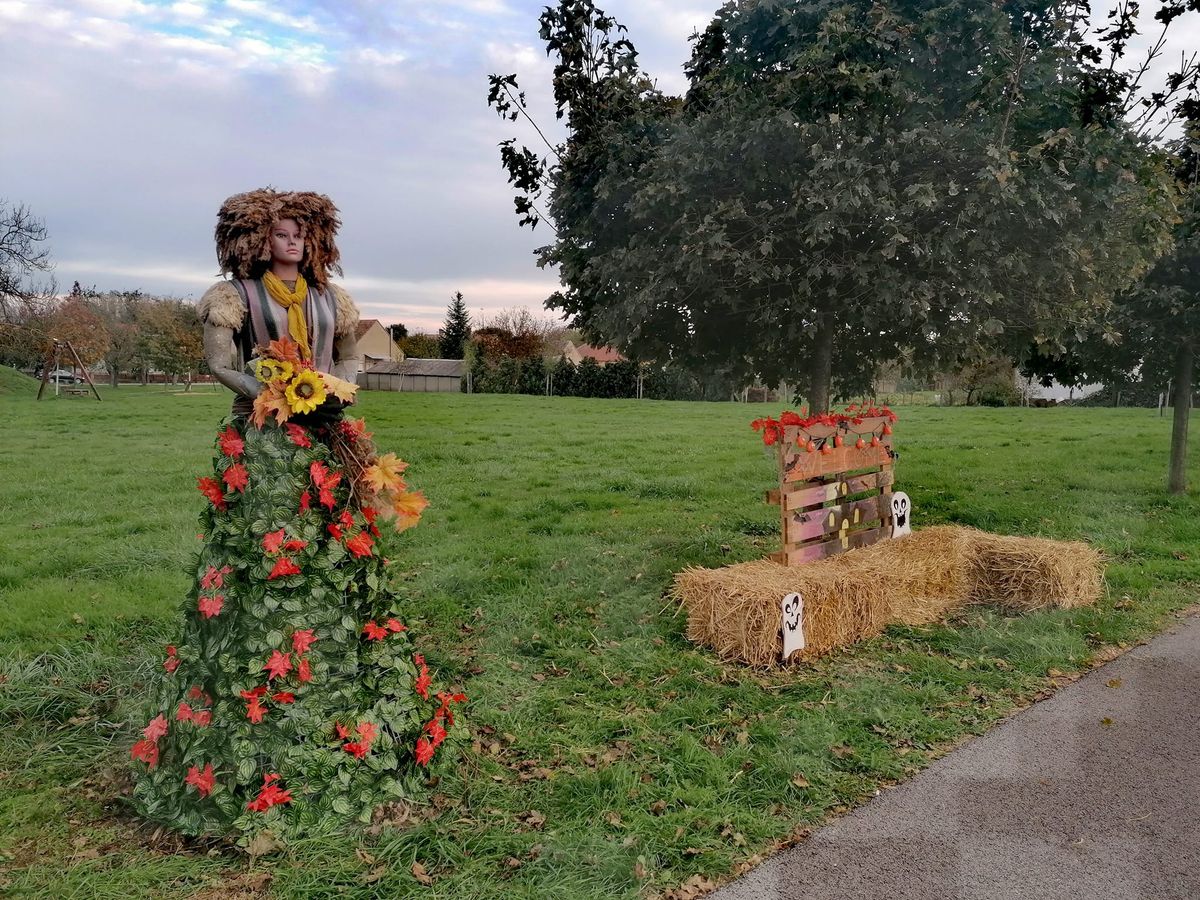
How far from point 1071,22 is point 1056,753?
5.73 metres

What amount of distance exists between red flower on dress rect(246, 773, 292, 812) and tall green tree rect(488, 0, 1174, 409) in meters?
4.62

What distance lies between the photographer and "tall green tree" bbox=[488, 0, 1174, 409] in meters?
6.42

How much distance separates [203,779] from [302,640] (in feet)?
2.38

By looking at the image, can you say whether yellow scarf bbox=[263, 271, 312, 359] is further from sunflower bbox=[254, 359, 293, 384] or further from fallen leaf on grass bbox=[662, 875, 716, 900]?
fallen leaf on grass bbox=[662, 875, 716, 900]

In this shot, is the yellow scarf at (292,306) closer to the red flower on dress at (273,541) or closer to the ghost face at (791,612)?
the red flower on dress at (273,541)

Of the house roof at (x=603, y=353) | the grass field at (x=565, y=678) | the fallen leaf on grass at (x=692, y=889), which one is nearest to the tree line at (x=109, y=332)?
the house roof at (x=603, y=353)

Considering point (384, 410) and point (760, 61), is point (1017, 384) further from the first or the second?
point (760, 61)

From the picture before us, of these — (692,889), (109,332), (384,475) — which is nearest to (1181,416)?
(692,889)

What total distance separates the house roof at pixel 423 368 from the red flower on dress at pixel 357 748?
30.8m

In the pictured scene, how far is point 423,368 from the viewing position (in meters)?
38.3

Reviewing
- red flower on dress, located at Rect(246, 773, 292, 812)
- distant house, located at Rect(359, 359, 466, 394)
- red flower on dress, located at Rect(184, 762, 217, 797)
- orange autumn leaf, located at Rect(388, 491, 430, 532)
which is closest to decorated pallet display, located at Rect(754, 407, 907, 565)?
orange autumn leaf, located at Rect(388, 491, 430, 532)

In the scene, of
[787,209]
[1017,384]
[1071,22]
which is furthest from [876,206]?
[1017,384]

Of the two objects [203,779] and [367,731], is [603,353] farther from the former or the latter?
[203,779]

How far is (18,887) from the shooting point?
327cm
